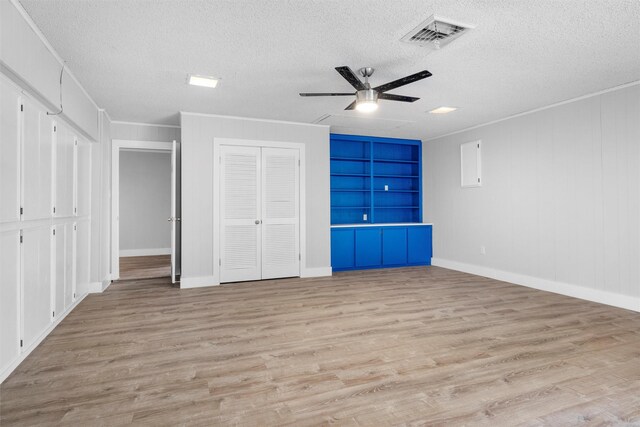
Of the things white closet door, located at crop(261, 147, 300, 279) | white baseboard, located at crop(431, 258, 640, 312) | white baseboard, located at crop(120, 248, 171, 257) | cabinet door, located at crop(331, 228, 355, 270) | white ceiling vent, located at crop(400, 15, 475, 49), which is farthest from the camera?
white baseboard, located at crop(120, 248, 171, 257)

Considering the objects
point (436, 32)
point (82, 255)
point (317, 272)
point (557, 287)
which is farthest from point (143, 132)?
point (557, 287)

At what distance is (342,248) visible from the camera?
6.48 m

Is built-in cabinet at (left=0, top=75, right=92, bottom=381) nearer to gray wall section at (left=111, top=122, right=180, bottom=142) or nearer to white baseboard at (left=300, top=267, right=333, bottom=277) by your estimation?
gray wall section at (left=111, top=122, right=180, bottom=142)

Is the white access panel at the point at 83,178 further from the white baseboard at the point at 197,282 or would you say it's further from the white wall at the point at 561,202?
the white wall at the point at 561,202

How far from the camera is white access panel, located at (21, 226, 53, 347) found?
8.91ft

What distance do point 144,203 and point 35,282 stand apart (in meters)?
6.56

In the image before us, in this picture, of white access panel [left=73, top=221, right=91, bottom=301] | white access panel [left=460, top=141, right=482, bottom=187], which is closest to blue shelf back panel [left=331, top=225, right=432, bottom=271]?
white access panel [left=460, top=141, right=482, bottom=187]

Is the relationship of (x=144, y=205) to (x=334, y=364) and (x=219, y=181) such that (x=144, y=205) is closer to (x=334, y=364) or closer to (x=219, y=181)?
(x=219, y=181)

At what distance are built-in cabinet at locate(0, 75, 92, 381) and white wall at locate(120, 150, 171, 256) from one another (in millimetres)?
5092

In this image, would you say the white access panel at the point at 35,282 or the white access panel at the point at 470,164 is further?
the white access panel at the point at 470,164

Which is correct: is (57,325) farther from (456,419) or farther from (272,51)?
(456,419)

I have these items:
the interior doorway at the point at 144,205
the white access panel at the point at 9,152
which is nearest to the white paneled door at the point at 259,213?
the white access panel at the point at 9,152

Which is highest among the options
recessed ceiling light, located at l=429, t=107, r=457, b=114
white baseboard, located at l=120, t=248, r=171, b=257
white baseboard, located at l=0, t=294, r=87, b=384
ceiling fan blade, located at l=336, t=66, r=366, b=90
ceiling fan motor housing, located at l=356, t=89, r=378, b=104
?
recessed ceiling light, located at l=429, t=107, r=457, b=114

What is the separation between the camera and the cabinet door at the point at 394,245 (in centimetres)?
682
